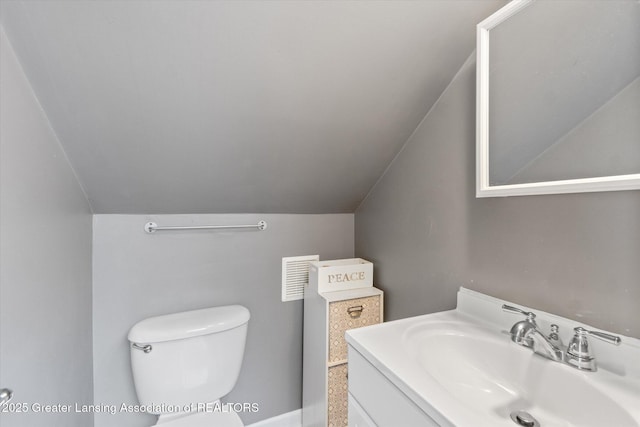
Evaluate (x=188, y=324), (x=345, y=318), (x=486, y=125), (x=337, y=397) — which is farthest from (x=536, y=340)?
(x=188, y=324)

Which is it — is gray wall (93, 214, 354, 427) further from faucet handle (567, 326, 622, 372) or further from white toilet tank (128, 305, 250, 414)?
faucet handle (567, 326, 622, 372)

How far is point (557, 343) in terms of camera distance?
0.77 metres

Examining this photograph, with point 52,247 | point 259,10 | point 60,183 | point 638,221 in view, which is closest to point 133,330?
point 52,247

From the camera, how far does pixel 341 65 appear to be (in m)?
1.00

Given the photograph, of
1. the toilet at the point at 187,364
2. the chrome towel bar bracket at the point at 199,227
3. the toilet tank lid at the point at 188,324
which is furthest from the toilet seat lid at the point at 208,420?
the chrome towel bar bracket at the point at 199,227

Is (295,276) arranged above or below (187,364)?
above

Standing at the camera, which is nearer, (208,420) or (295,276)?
(208,420)

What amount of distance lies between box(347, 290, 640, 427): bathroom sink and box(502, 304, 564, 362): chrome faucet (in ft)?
0.06

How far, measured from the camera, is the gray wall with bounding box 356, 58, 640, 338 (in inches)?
27.4

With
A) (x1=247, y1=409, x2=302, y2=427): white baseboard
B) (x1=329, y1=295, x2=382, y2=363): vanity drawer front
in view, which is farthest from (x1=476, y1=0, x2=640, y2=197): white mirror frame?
(x1=247, y1=409, x2=302, y2=427): white baseboard

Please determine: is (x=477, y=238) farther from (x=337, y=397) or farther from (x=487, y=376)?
(x=337, y=397)

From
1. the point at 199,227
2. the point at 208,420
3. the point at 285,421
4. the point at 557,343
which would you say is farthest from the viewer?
the point at 285,421

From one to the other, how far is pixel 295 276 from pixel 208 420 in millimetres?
772

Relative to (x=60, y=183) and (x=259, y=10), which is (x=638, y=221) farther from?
(x=60, y=183)
